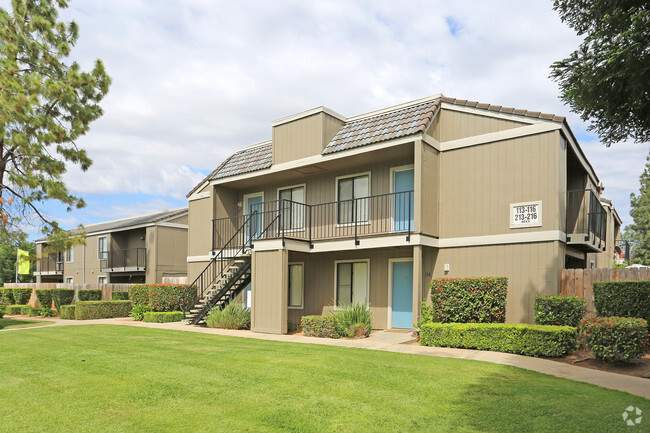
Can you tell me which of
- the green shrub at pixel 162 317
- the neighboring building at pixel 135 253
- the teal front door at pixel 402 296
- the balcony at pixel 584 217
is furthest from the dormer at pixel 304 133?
the neighboring building at pixel 135 253

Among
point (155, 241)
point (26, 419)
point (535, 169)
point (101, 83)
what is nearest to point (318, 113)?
point (535, 169)

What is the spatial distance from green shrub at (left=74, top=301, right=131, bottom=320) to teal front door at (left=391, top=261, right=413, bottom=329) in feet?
43.5

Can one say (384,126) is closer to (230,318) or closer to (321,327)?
(321,327)

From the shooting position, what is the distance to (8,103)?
15586 millimetres

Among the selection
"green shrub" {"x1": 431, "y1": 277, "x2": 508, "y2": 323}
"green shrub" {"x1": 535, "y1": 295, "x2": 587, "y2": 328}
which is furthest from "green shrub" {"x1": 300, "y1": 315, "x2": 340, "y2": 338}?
"green shrub" {"x1": 535, "y1": 295, "x2": 587, "y2": 328}

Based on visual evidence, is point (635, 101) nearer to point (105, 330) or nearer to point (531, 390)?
point (531, 390)

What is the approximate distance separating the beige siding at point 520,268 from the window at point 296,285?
5.97 m

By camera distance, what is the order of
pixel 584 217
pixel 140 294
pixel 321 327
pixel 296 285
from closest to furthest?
pixel 321 327
pixel 584 217
pixel 296 285
pixel 140 294

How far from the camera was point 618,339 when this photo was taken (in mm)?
9039

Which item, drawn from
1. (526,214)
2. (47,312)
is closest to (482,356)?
(526,214)

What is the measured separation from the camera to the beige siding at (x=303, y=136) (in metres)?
16.4

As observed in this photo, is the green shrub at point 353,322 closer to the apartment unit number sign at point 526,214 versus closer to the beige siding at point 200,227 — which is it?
the apartment unit number sign at point 526,214

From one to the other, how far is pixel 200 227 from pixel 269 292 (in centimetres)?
747

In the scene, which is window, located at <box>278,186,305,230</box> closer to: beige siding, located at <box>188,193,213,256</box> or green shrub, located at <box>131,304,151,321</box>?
beige siding, located at <box>188,193,213,256</box>
